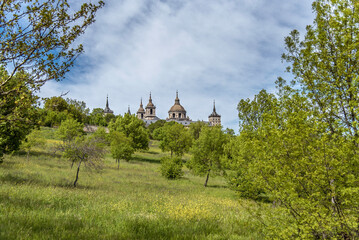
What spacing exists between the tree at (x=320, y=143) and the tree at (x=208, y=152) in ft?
64.4

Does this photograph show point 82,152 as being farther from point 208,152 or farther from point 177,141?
point 177,141

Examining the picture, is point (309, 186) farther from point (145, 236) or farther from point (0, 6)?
point (0, 6)

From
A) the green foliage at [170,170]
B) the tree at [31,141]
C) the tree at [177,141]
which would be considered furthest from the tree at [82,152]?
the tree at [177,141]

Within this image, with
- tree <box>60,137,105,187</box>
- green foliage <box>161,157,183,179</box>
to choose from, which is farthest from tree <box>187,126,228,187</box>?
tree <box>60,137,105,187</box>

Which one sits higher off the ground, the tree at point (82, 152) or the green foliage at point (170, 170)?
the tree at point (82, 152)

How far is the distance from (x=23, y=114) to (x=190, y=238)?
20.9ft

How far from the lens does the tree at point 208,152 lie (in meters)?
25.9

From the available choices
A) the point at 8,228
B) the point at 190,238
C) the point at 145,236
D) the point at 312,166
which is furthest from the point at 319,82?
the point at 8,228

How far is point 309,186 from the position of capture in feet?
17.7

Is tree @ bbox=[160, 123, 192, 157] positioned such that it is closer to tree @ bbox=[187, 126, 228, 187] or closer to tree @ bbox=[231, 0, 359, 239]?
tree @ bbox=[187, 126, 228, 187]

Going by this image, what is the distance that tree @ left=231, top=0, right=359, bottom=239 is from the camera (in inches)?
189

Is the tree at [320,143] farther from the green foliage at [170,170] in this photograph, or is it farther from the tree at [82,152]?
the green foliage at [170,170]

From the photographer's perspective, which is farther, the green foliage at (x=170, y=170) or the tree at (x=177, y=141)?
the tree at (x=177, y=141)

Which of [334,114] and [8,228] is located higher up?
[334,114]
